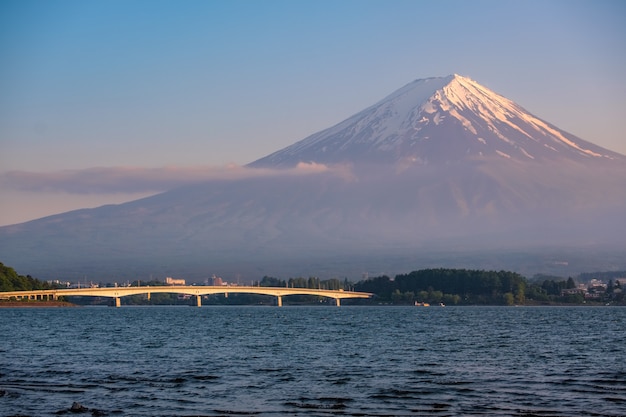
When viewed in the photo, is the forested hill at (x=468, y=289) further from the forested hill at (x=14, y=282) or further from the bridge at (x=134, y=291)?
the forested hill at (x=14, y=282)

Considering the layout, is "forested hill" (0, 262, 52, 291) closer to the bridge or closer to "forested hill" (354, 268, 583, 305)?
the bridge

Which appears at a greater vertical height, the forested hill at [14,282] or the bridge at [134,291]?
the forested hill at [14,282]

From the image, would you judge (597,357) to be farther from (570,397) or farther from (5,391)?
(5,391)

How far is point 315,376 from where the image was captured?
39188mm

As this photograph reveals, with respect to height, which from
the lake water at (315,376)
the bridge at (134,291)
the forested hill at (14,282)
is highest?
the forested hill at (14,282)

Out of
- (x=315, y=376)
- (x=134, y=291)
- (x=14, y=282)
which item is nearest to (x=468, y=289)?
(x=134, y=291)

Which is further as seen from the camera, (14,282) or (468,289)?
(468,289)

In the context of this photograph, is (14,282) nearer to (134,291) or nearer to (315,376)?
(134,291)

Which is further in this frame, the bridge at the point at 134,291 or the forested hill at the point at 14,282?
the forested hill at the point at 14,282

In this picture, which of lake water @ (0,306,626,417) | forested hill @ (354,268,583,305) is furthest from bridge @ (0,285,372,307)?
lake water @ (0,306,626,417)

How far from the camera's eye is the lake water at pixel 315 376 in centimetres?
3056

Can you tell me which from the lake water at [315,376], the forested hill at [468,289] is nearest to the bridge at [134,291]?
the forested hill at [468,289]

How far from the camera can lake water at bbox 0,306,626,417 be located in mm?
30562

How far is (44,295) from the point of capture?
16450cm
